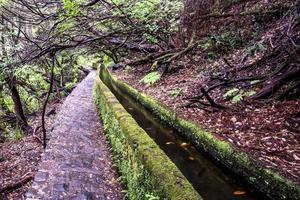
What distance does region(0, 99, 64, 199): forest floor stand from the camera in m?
7.74

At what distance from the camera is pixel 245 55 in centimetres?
1027

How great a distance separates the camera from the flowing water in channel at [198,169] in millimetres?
5879

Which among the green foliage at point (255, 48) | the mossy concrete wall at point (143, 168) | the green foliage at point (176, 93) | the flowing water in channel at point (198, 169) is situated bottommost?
the flowing water in channel at point (198, 169)

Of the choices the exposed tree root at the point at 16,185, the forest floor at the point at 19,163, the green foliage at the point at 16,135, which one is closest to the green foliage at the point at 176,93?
the forest floor at the point at 19,163

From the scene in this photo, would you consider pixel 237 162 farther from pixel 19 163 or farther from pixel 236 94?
pixel 19 163

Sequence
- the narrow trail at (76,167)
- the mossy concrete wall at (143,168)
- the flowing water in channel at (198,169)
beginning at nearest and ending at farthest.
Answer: the mossy concrete wall at (143,168)
the flowing water in channel at (198,169)
the narrow trail at (76,167)

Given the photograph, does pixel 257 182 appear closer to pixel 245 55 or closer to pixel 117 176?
pixel 117 176

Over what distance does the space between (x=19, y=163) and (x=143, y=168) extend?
20.1ft

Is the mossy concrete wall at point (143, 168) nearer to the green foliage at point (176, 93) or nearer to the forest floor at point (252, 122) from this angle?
the forest floor at point (252, 122)

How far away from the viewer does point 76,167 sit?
724 centimetres

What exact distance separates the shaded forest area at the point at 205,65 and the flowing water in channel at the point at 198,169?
27.7 inches

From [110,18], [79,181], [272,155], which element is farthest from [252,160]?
[110,18]

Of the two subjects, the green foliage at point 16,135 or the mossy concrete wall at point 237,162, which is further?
the green foliage at point 16,135

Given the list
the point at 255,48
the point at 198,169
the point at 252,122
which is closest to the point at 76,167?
the point at 198,169
